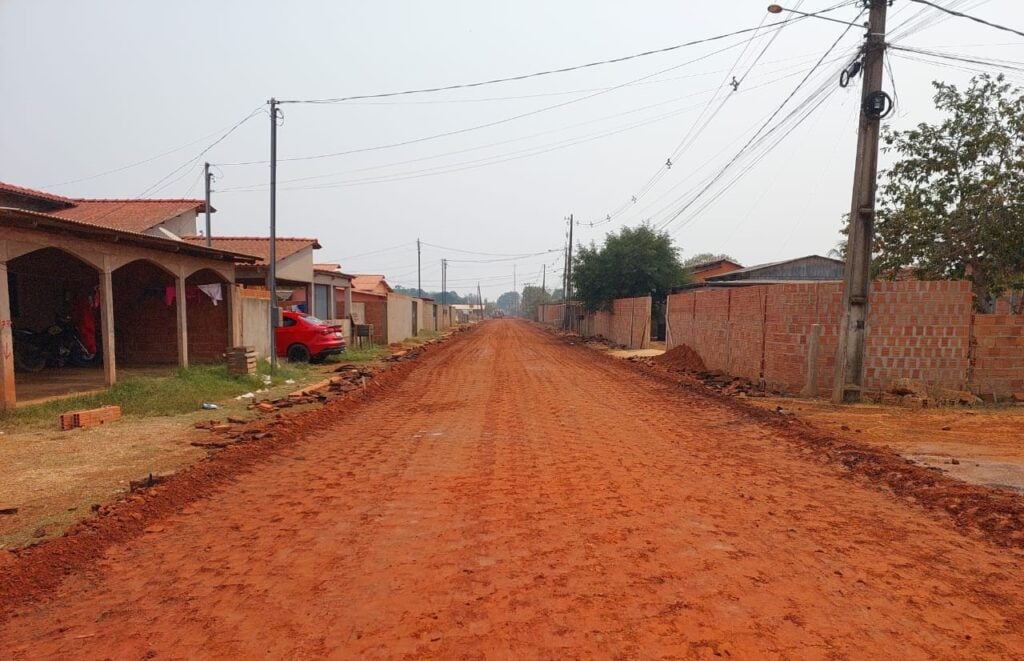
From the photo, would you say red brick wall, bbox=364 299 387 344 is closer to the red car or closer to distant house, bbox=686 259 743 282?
the red car

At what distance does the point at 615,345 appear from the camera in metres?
30.1

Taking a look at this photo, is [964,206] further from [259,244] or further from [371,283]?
[371,283]

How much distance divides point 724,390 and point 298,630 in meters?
11.2

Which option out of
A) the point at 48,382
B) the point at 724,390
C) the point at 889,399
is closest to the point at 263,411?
the point at 48,382

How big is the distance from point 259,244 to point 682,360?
58.4 feet

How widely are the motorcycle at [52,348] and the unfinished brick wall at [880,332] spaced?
54.5 ft

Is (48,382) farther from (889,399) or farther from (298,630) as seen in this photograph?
(889,399)

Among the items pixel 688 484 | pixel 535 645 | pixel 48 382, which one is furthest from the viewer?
pixel 48 382

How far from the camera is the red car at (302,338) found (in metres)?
17.5

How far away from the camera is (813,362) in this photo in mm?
11281

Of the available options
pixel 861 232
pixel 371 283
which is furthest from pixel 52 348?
pixel 371 283

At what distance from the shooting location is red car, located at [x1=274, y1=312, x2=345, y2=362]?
57.6 feet

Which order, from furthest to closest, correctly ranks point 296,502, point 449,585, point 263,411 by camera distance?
point 263,411 < point 296,502 < point 449,585

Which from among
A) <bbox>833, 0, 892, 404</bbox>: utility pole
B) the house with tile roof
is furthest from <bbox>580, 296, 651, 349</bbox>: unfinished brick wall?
the house with tile roof
